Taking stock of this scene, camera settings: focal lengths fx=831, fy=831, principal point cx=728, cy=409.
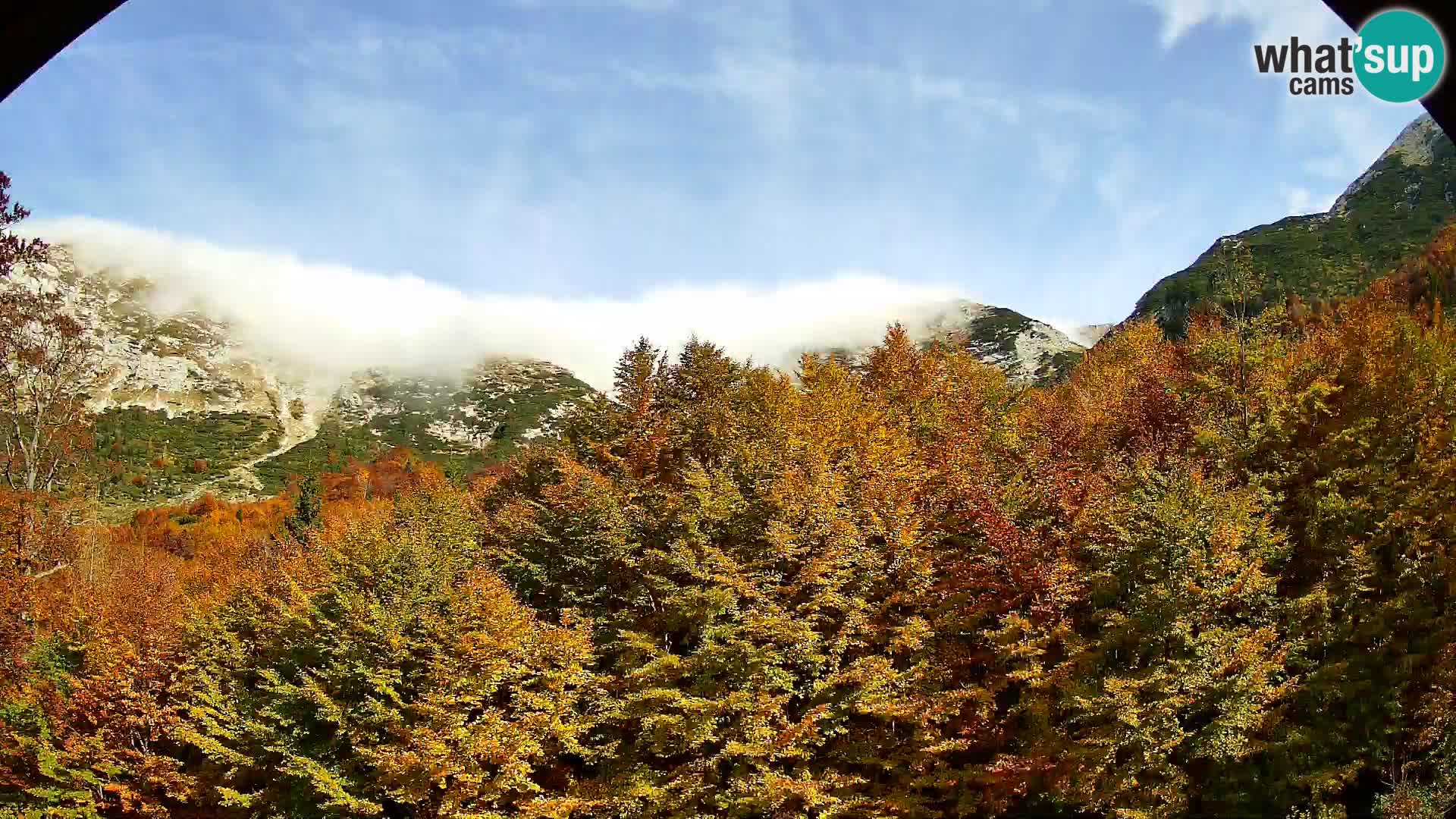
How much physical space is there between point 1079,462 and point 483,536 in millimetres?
29000

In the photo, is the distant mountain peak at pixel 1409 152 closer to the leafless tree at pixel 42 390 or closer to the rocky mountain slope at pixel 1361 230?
the rocky mountain slope at pixel 1361 230

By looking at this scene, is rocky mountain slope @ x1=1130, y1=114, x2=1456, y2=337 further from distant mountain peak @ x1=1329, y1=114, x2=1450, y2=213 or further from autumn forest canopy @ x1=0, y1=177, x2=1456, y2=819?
autumn forest canopy @ x1=0, y1=177, x2=1456, y2=819

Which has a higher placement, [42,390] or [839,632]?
[42,390]

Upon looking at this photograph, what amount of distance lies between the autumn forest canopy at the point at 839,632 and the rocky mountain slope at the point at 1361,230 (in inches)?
3288

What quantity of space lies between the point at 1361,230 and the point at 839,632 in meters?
144

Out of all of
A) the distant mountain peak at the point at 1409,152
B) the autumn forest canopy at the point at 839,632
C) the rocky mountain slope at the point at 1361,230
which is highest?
the distant mountain peak at the point at 1409,152

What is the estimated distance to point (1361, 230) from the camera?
130125 millimetres

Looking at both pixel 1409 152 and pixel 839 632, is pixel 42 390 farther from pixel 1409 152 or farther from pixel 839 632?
pixel 1409 152

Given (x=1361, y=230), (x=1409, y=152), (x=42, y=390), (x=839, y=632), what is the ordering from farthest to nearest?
(x=1409, y=152), (x=1361, y=230), (x=42, y=390), (x=839, y=632)

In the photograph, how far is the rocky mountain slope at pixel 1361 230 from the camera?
116125mm

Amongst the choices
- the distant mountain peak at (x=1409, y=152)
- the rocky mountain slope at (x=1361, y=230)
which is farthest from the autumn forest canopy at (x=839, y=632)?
the distant mountain peak at (x=1409, y=152)

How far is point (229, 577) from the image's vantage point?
51406 millimetres

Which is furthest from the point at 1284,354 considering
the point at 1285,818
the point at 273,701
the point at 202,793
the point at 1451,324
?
the point at 202,793

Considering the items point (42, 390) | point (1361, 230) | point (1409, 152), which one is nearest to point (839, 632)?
point (42, 390)
